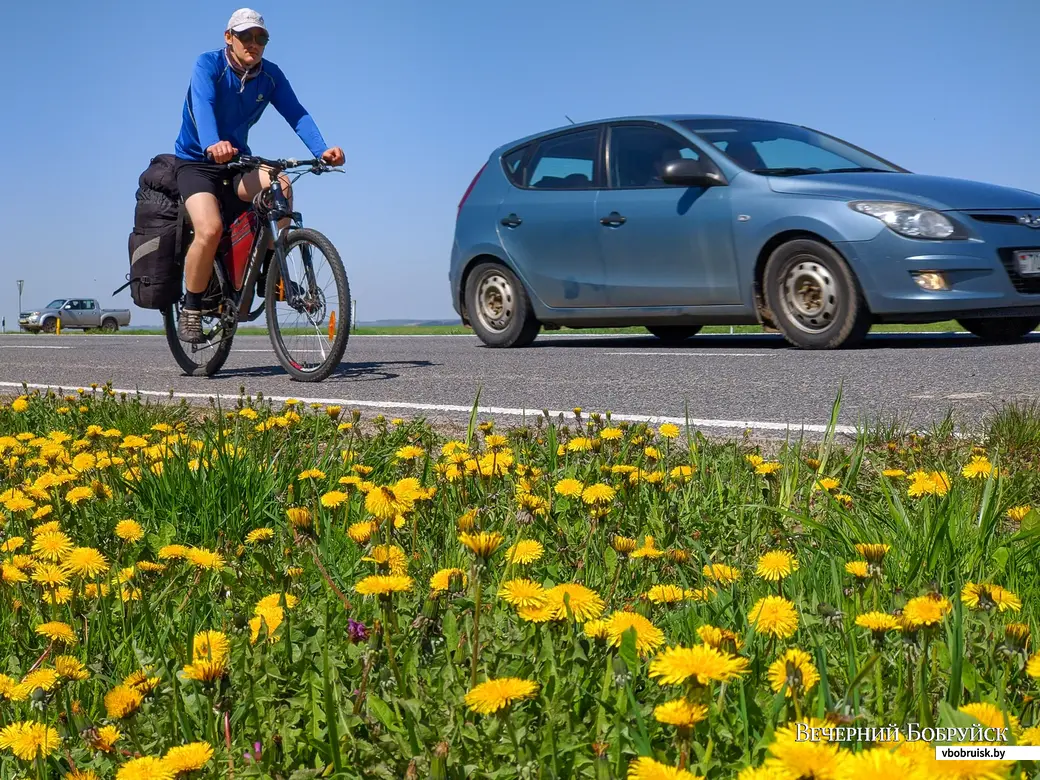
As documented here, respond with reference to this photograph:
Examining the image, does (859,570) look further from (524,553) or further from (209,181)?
(209,181)

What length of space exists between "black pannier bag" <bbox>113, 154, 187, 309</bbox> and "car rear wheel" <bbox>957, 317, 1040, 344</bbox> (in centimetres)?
563

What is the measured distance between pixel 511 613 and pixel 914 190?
6741mm

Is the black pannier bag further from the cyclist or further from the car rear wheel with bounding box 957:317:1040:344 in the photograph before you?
the car rear wheel with bounding box 957:317:1040:344

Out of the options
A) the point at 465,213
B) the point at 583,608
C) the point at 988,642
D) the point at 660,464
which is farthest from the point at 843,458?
the point at 465,213

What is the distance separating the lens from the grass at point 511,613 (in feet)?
4.66

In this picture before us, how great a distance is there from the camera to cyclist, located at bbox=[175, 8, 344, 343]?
6848mm

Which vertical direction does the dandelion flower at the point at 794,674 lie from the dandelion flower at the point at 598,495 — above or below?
below

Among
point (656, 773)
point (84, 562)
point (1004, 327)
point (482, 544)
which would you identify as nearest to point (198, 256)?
point (84, 562)

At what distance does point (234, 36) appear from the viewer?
22.7ft

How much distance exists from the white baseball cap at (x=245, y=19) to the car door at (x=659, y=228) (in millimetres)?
3238

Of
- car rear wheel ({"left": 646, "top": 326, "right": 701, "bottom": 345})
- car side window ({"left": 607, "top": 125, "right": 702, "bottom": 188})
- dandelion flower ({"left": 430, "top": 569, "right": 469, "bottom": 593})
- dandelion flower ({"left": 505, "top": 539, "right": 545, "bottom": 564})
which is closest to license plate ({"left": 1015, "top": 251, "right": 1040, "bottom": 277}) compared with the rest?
car side window ({"left": 607, "top": 125, "right": 702, "bottom": 188})

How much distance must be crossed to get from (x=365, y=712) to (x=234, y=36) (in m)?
6.12

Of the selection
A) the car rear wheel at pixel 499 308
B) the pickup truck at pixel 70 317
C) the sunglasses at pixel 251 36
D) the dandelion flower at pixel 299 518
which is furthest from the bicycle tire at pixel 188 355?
the pickup truck at pixel 70 317

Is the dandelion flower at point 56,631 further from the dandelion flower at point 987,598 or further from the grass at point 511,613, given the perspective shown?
the dandelion flower at point 987,598
